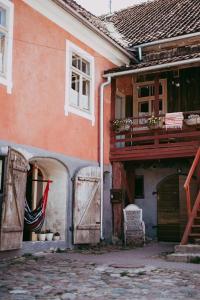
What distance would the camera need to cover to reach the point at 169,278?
711 cm

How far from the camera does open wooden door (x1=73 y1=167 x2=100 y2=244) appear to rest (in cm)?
1159

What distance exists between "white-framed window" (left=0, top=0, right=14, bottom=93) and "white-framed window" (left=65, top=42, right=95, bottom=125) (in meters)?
2.28

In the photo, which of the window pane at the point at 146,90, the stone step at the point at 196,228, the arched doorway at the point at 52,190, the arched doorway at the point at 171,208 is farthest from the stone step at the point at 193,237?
the window pane at the point at 146,90

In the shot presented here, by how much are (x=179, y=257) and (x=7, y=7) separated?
22.1 ft

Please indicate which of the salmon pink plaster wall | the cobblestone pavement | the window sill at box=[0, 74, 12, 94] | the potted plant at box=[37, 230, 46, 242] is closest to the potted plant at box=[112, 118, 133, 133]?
the salmon pink plaster wall

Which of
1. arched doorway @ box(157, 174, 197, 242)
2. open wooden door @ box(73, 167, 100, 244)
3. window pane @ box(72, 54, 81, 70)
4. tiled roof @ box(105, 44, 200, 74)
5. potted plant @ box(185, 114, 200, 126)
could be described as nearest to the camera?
open wooden door @ box(73, 167, 100, 244)

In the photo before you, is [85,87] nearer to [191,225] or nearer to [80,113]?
[80,113]

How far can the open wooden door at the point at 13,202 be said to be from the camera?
8.87 metres

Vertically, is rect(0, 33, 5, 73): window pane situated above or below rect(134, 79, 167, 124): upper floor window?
below

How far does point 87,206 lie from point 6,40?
16.4ft

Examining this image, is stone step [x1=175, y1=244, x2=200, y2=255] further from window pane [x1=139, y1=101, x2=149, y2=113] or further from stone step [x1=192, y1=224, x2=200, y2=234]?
window pane [x1=139, y1=101, x2=149, y2=113]

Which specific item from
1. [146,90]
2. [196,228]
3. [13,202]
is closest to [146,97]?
[146,90]

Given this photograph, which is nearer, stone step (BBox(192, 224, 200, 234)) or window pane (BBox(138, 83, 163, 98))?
stone step (BBox(192, 224, 200, 234))

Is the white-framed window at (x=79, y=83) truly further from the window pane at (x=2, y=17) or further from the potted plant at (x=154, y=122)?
the window pane at (x=2, y=17)
